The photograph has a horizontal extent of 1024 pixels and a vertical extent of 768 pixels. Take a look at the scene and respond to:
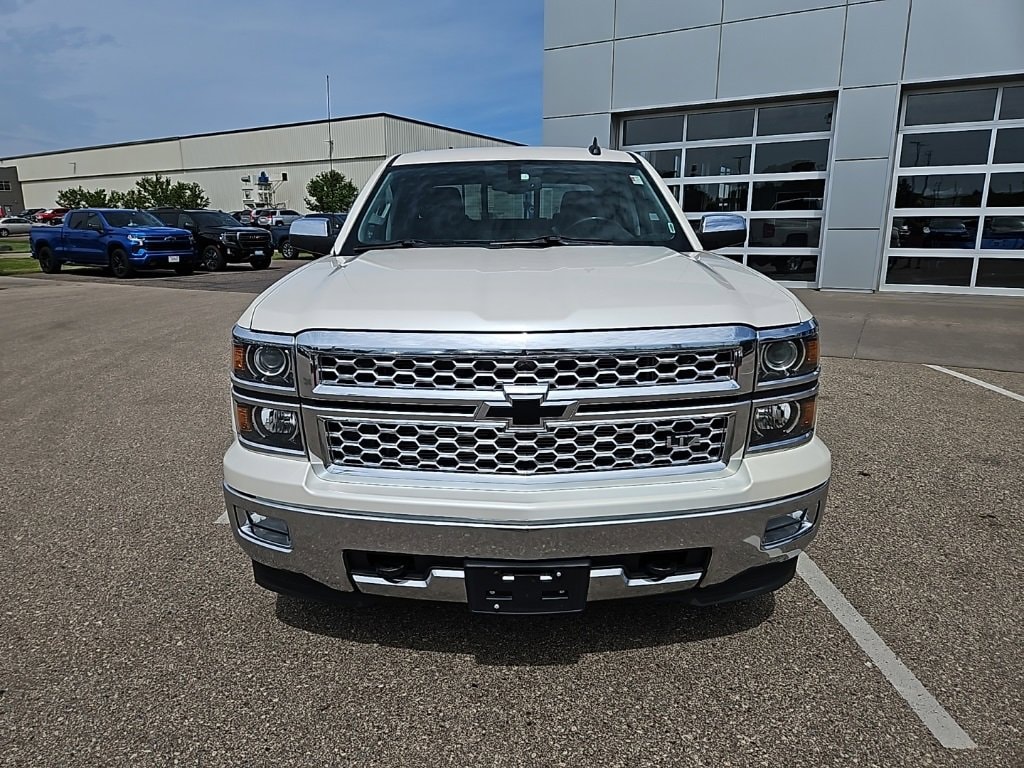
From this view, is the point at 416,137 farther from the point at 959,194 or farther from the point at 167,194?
the point at 959,194

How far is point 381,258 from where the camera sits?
3.07 m

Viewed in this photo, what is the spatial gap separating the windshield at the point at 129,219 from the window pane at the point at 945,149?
17.7m

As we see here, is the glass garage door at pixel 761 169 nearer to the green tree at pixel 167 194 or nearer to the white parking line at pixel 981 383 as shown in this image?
the white parking line at pixel 981 383

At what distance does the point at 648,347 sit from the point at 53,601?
2.59m

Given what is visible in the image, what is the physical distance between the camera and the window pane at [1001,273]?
1233cm

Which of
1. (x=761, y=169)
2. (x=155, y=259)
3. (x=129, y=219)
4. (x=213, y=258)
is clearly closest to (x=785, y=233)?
(x=761, y=169)

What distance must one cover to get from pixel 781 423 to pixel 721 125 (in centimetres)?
1312

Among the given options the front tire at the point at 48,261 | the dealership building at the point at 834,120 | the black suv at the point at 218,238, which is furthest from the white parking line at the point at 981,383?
the front tire at the point at 48,261

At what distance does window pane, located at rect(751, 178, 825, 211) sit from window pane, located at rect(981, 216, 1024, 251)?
270 cm

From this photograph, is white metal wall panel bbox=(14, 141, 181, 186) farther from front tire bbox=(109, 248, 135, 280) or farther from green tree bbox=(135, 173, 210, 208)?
front tire bbox=(109, 248, 135, 280)

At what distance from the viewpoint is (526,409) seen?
2082 mm

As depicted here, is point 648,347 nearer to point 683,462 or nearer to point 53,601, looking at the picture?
point 683,462

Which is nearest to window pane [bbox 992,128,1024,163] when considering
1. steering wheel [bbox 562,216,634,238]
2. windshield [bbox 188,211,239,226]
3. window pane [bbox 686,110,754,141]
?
window pane [bbox 686,110,754,141]

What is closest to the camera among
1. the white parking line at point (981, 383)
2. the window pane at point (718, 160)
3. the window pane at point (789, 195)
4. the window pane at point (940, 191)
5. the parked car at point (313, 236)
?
the parked car at point (313, 236)
